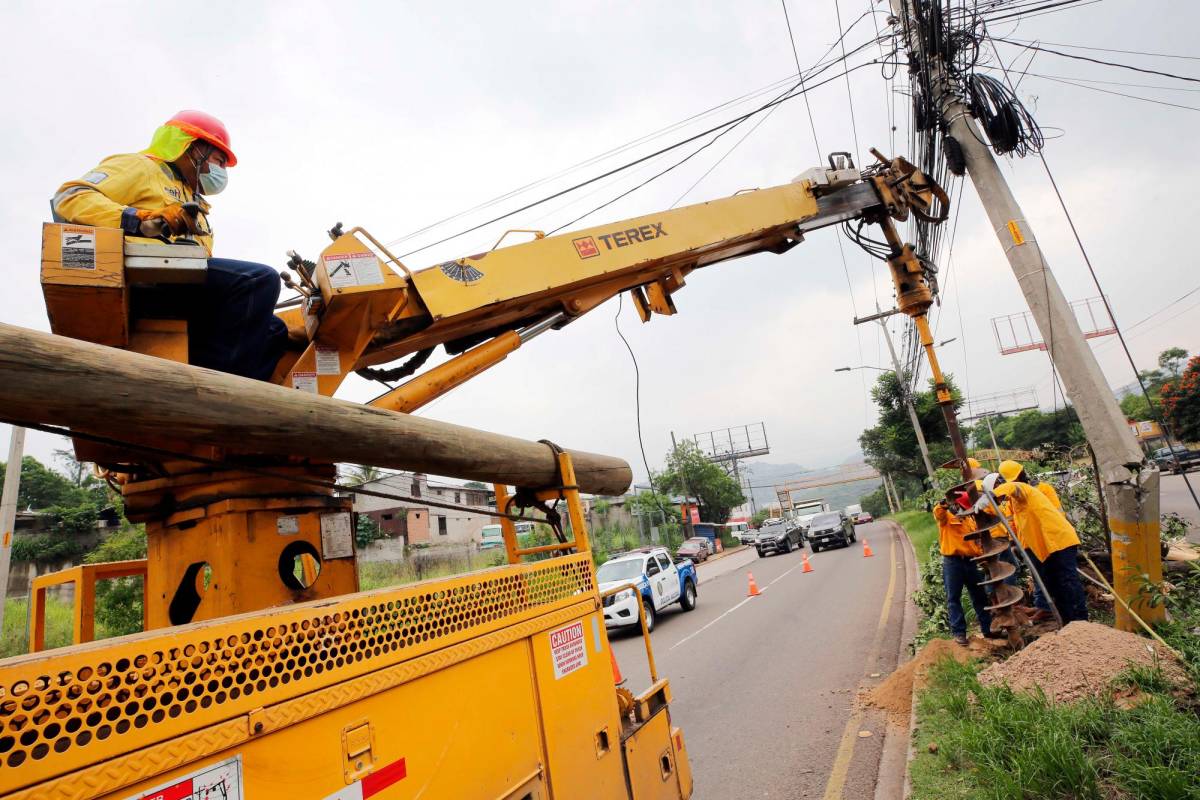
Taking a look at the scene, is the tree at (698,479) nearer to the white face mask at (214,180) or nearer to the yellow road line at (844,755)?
the yellow road line at (844,755)

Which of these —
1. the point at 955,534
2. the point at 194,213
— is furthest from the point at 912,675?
the point at 194,213

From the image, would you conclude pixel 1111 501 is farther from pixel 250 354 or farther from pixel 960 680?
pixel 250 354

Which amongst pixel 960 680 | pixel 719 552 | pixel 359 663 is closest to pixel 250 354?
pixel 359 663

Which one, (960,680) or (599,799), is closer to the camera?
(599,799)

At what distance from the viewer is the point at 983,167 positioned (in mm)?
6570

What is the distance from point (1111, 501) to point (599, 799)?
5.33 meters

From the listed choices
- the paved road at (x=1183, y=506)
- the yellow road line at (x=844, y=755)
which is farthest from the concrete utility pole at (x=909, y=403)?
the yellow road line at (x=844, y=755)

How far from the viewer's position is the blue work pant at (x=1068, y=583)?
5.32 metres

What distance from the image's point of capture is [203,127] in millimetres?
Result: 2885

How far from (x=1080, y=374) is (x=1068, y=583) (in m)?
1.93

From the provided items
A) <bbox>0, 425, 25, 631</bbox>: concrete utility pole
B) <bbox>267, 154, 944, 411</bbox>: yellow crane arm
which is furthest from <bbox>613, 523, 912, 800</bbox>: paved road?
<bbox>0, 425, 25, 631</bbox>: concrete utility pole

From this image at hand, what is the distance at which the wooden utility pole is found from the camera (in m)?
1.52

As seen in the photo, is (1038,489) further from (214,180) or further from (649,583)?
(649,583)

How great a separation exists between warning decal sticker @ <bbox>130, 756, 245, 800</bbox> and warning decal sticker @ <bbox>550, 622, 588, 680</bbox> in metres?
1.44
